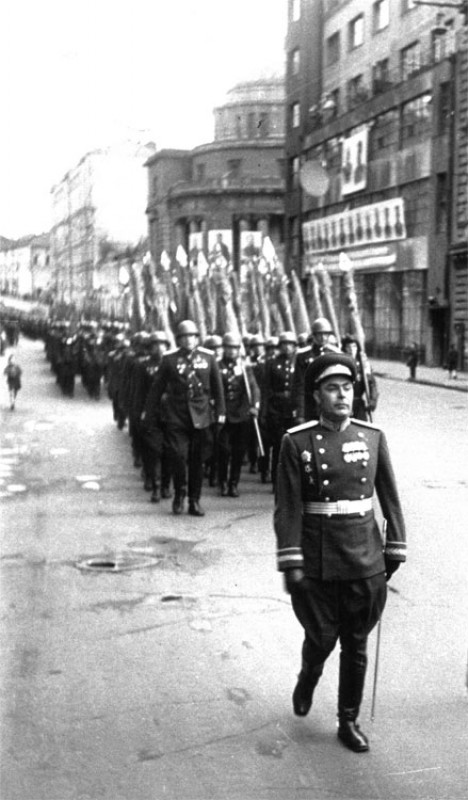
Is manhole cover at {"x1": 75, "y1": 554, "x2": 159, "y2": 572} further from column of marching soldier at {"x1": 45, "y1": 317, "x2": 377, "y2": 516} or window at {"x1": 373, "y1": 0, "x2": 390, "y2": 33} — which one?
window at {"x1": 373, "y1": 0, "x2": 390, "y2": 33}

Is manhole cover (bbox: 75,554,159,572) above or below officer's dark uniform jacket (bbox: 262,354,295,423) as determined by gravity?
below

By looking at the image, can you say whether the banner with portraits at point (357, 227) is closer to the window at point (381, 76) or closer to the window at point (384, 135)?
the window at point (384, 135)

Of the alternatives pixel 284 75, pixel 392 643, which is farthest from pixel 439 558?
pixel 284 75

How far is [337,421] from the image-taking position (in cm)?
483

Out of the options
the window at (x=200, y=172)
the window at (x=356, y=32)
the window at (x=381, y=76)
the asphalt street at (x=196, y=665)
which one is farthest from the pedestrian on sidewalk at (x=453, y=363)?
the window at (x=200, y=172)

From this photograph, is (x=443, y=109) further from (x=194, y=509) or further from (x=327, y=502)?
(x=327, y=502)

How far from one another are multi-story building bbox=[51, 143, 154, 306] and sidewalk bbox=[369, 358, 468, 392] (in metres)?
10.3

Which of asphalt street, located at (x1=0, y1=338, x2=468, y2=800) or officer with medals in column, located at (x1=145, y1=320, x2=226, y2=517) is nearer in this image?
asphalt street, located at (x1=0, y1=338, x2=468, y2=800)

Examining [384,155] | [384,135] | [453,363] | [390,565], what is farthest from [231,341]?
[384,135]

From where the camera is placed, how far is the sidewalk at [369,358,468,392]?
3112cm

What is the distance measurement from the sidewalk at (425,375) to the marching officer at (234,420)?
18194mm

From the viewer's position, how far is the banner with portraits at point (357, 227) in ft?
138

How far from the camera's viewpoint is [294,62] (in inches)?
1993

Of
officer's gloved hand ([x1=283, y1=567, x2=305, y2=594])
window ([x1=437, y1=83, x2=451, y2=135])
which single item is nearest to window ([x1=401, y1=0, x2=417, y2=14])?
window ([x1=437, y1=83, x2=451, y2=135])
